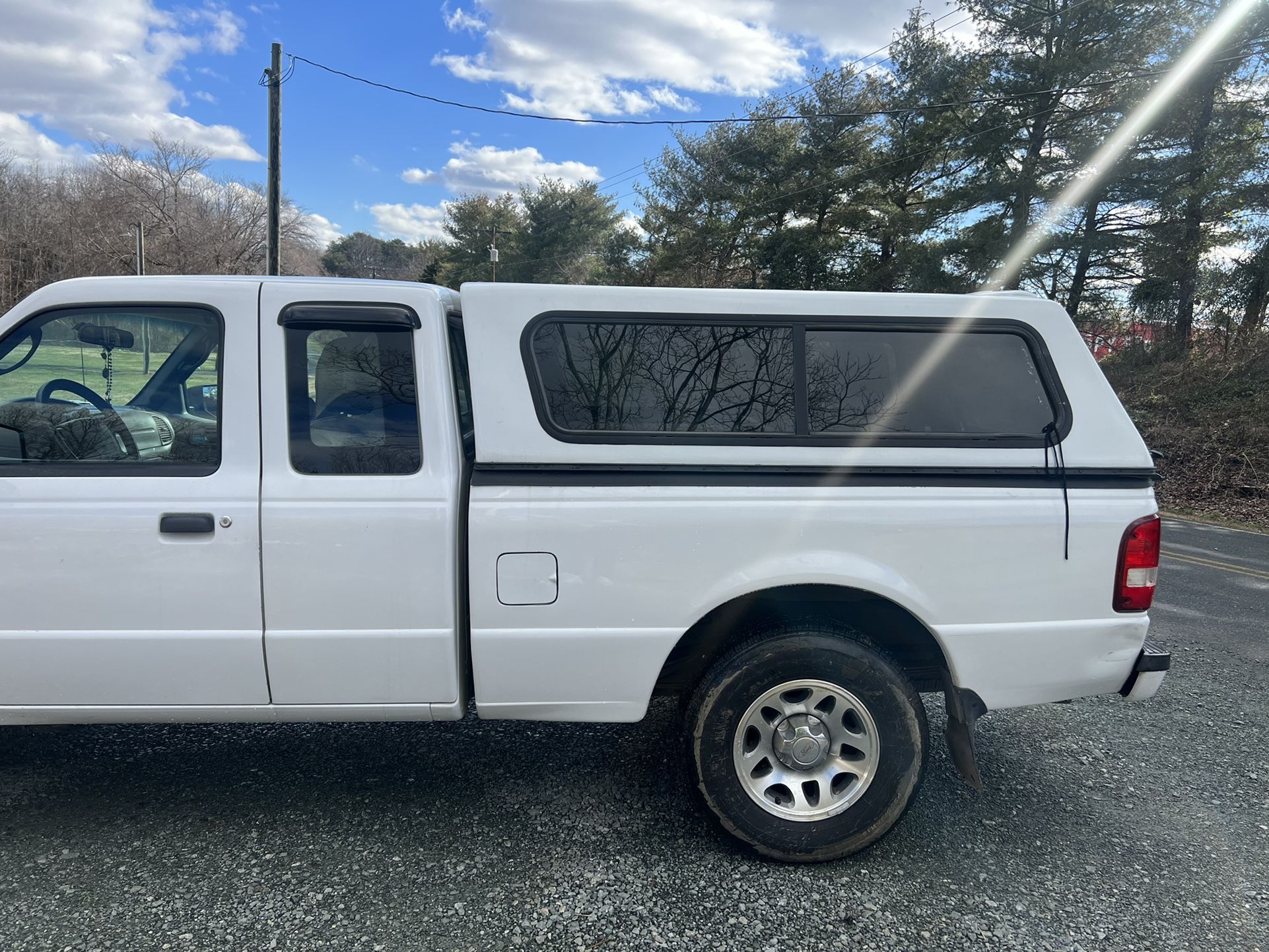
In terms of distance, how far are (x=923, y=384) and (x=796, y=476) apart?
0.58m

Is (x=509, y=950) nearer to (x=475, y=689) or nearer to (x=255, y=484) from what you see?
(x=475, y=689)

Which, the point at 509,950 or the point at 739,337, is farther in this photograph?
the point at 739,337

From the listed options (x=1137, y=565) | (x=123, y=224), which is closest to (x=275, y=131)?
(x=1137, y=565)

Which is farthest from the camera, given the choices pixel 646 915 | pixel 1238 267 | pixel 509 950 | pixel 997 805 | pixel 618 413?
pixel 1238 267

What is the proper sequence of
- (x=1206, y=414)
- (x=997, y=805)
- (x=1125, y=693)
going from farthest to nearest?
(x=1206, y=414) < (x=997, y=805) < (x=1125, y=693)

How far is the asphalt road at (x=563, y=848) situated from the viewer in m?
2.45

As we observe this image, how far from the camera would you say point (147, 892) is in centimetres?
255

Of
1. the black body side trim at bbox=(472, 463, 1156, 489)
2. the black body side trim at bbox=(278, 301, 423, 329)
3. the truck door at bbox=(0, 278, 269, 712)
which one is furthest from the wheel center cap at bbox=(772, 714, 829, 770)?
the black body side trim at bbox=(278, 301, 423, 329)

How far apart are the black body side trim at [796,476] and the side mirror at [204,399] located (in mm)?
910

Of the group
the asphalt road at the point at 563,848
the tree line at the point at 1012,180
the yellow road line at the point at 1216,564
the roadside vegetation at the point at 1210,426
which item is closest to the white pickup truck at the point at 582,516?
the asphalt road at the point at 563,848

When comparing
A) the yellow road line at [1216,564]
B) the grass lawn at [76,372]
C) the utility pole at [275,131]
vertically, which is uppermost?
the utility pole at [275,131]

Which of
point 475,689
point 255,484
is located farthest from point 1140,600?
point 255,484

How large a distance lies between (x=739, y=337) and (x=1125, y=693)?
6.28 feet

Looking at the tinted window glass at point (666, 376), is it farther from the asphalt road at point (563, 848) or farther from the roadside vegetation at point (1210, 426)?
the roadside vegetation at point (1210, 426)
